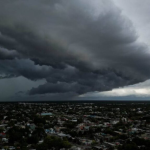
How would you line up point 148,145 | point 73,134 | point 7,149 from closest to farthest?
point 7,149, point 148,145, point 73,134

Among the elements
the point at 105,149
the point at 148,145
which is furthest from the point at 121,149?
the point at 148,145

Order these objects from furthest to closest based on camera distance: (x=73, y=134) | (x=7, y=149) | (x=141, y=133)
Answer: (x=141, y=133) < (x=73, y=134) < (x=7, y=149)

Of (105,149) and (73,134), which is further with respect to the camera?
(73,134)

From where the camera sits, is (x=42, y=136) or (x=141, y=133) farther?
(x=141, y=133)

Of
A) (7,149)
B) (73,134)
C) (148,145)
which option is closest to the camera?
(7,149)

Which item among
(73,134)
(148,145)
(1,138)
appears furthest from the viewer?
(73,134)

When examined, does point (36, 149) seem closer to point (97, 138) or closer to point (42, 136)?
point (42, 136)

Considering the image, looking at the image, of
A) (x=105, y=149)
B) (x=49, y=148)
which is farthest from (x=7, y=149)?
(x=105, y=149)

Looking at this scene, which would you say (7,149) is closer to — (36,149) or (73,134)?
(36,149)
